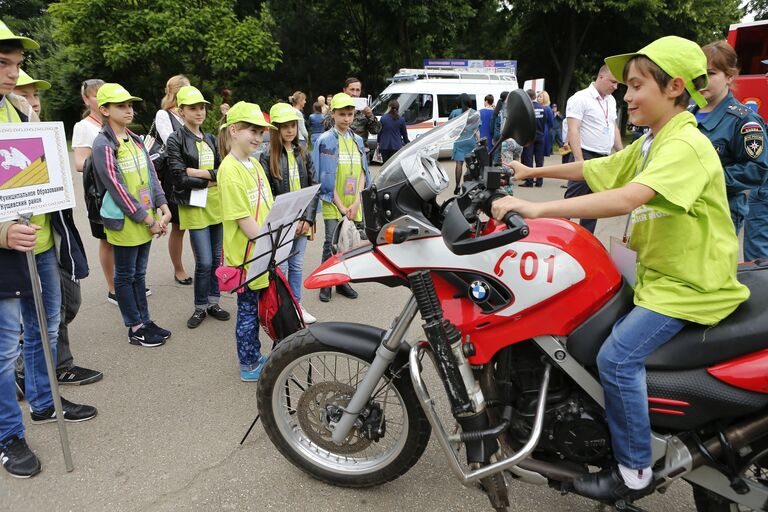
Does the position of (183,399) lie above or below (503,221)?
below

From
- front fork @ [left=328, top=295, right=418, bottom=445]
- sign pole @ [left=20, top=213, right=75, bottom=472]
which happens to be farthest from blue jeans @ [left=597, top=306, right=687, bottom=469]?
sign pole @ [left=20, top=213, right=75, bottom=472]

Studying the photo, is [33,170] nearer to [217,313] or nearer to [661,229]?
[217,313]

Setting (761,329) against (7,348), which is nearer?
(761,329)

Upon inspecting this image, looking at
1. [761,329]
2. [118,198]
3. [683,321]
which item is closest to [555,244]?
[683,321]

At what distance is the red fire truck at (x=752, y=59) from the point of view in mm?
9195

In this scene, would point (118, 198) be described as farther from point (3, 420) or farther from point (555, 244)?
point (555, 244)

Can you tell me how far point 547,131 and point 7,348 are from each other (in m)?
11.6

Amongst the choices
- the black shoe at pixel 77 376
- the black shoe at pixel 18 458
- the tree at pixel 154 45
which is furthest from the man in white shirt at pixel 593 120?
the tree at pixel 154 45

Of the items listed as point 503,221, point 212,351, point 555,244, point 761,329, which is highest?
point 503,221

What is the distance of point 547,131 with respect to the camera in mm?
12180

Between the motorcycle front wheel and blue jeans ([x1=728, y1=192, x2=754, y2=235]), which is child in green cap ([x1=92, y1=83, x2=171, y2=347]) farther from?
blue jeans ([x1=728, y1=192, x2=754, y2=235])

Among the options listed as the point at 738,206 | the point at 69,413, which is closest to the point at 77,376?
Result: the point at 69,413

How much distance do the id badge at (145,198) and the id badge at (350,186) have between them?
5.50 ft

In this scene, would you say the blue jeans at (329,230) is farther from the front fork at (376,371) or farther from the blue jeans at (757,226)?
the blue jeans at (757,226)
